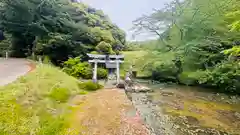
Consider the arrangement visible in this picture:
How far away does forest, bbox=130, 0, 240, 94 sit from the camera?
42.4 ft

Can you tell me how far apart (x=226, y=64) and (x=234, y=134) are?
23.5 feet

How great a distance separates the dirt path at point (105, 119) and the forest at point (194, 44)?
25.1ft

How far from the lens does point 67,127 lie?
4965 millimetres

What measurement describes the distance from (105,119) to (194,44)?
33.8ft

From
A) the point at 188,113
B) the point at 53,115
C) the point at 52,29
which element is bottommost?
the point at 188,113

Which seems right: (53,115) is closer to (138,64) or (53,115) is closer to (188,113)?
(188,113)

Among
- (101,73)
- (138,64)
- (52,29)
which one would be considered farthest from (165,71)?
(52,29)

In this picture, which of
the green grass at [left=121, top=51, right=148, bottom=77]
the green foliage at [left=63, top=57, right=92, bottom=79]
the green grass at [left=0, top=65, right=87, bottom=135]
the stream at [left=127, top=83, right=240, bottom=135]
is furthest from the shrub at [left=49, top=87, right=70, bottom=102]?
the green grass at [left=121, top=51, right=148, bottom=77]

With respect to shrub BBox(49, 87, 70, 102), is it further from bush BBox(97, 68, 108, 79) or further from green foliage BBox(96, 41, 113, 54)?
green foliage BBox(96, 41, 113, 54)

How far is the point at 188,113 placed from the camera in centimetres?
806

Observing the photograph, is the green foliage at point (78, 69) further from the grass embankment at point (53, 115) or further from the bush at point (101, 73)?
the grass embankment at point (53, 115)

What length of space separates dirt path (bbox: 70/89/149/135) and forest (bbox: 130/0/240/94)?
764 cm

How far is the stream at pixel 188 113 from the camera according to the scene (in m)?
6.39

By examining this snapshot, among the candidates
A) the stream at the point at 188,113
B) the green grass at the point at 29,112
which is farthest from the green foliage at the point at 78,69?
the green grass at the point at 29,112
